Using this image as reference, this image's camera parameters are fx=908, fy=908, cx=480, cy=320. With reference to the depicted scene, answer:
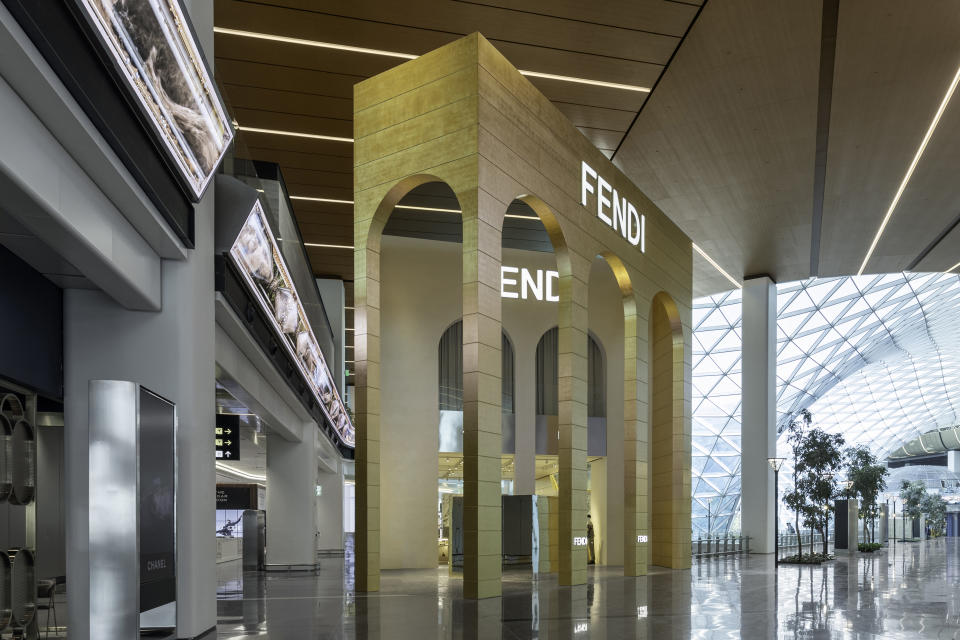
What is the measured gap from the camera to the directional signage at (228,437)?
61.8 ft

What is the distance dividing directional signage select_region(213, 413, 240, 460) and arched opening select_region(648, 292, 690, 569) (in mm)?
11174

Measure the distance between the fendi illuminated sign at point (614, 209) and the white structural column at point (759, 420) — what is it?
551 inches

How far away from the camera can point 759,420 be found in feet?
112

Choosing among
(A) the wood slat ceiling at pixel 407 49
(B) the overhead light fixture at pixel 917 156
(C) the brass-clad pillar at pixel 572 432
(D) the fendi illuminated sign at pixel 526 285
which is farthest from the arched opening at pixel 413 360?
(B) the overhead light fixture at pixel 917 156

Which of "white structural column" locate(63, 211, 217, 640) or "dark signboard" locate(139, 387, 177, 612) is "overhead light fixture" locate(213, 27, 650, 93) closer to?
"white structural column" locate(63, 211, 217, 640)

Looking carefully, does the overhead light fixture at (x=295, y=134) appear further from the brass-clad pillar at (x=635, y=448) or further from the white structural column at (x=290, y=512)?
the white structural column at (x=290, y=512)

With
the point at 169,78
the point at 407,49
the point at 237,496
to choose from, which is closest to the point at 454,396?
the point at 407,49

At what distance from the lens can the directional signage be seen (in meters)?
18.8

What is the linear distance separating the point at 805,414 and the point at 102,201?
3392 centimetres

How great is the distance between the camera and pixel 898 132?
67.9ft

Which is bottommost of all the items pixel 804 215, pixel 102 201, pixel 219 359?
pixel 219 359

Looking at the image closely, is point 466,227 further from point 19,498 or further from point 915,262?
point 915,262

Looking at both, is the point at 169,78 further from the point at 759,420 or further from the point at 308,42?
the point at 759,420

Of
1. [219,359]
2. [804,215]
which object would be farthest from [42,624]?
[804,215]
